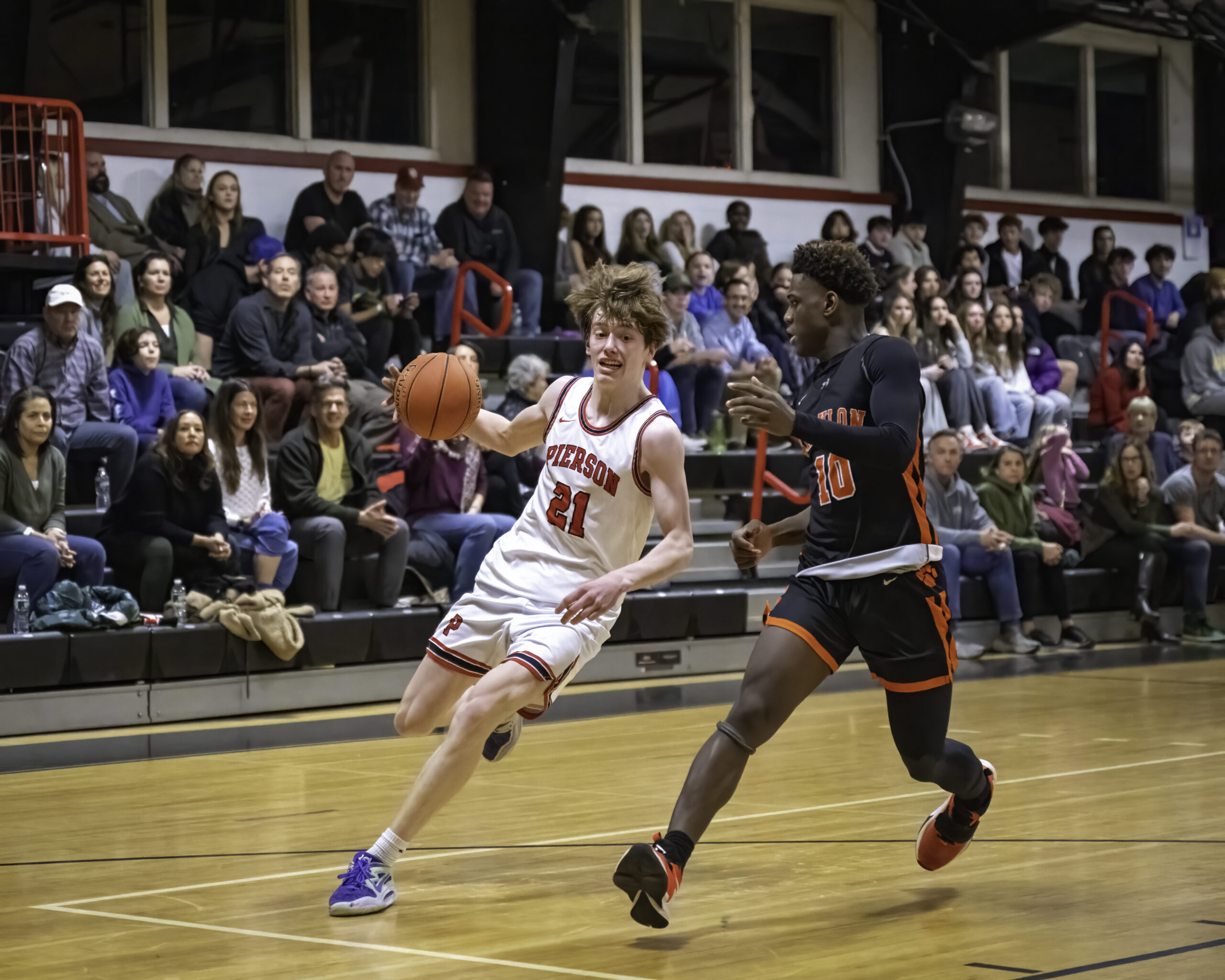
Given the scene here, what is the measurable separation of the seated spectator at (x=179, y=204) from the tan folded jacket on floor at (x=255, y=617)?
3209mm

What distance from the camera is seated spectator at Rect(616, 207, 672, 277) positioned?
1232 cm

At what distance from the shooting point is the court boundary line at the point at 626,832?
4.31m

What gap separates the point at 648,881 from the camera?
3596mm

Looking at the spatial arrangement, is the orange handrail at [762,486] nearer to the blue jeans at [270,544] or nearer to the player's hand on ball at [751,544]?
the blue jeans at [270,544]

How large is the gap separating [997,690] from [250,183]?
252 inches

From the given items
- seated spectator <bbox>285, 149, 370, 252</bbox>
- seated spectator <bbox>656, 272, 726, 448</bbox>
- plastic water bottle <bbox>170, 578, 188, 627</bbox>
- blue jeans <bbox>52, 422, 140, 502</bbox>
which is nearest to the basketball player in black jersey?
plastic water bottle <bbox>170, 578, 188, 627</bbox>

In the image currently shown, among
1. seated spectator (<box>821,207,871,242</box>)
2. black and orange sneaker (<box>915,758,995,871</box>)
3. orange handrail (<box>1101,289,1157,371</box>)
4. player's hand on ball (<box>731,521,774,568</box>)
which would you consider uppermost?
seated spectator (<box>821,207,871,242</box>)

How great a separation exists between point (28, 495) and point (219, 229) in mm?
3136

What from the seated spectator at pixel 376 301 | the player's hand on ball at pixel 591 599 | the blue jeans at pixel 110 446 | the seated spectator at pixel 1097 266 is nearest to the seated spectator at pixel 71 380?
the blue jeans at pixel 110 446

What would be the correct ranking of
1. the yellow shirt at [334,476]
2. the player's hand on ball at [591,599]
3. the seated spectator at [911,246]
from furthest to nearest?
the seated spectator at [911,246]
the yellow shirt at [334,476]
the player's hand on ball at [591,599]

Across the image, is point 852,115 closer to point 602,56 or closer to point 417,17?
point 602,56

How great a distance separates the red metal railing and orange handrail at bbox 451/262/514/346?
234 centimetres

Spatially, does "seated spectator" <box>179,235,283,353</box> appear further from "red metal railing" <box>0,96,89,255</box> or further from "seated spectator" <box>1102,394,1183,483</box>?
"seated spectator" <box>1102,394,1183,483</box>

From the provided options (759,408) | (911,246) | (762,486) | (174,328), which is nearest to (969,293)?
(911,246)
